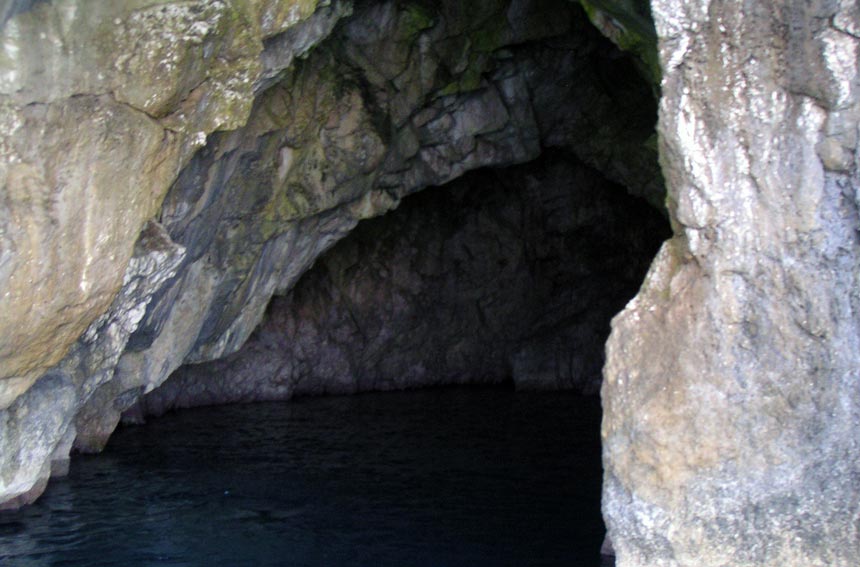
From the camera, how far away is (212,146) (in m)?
12.7

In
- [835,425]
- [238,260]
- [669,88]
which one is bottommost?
[835,425]

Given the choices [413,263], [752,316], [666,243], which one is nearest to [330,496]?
[666,243]

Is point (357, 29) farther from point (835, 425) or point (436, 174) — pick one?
point (835, 425)

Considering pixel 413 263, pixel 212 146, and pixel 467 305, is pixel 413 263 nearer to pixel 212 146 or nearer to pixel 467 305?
pixel 467 305

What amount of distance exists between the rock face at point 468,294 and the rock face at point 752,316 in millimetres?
16643

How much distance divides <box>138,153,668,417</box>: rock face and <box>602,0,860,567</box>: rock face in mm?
16643

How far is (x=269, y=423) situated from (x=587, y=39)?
424 inches

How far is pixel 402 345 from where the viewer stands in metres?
27.2

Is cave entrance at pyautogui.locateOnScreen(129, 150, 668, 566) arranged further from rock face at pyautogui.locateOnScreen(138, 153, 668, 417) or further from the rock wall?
the rock wall

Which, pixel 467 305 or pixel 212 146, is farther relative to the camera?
pixel 467 305

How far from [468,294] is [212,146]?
15.3m

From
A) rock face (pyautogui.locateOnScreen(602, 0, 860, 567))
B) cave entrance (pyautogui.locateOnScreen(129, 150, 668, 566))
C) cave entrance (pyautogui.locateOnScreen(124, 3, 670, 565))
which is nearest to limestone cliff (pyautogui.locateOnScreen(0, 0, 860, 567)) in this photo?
rock face (pyautogui.locateOnScreen(602, 0, 860, 567))

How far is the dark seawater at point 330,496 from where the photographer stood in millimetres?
11992

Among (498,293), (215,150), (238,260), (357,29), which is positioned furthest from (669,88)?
(498,293)
